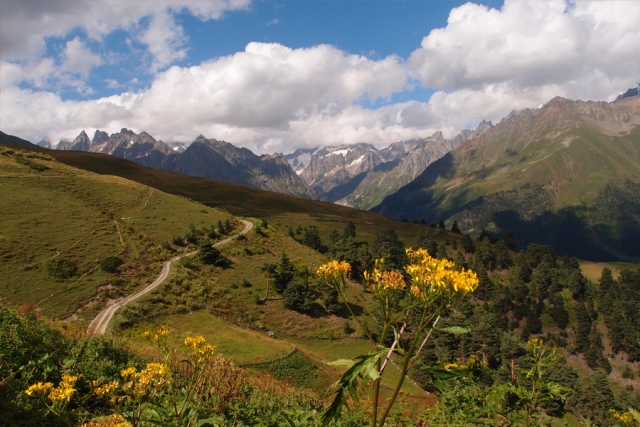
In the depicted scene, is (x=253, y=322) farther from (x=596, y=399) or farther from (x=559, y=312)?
(x=559, y=312)

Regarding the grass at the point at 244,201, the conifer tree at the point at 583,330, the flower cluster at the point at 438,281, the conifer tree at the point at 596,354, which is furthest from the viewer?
the grass at the point at 244,201

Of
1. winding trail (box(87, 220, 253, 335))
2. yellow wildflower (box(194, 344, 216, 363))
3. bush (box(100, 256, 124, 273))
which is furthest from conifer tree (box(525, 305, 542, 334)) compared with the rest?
yellow wildflower (box(194, 344, 216, 363))

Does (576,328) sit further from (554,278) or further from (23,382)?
(23,382)

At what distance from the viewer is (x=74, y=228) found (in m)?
50.1

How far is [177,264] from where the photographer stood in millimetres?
50125

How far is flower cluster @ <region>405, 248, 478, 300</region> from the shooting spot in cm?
350

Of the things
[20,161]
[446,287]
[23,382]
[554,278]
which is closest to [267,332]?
[23,382]

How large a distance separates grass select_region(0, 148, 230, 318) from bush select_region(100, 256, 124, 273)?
733mm

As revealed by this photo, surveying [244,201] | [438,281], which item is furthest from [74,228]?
[244,201]

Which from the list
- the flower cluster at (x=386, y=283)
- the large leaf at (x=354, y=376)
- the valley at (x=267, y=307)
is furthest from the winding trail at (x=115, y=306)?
the large leaf at (x=354, y=376)

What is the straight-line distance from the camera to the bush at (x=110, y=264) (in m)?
42.2

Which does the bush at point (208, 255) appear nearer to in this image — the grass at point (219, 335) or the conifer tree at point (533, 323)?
the grass at point (219, 335)

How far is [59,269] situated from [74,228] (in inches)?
543

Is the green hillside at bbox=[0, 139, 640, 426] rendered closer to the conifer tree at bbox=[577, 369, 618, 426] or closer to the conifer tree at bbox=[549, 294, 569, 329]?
the conifer tree at bbox=[577, 369, 618, 426]
